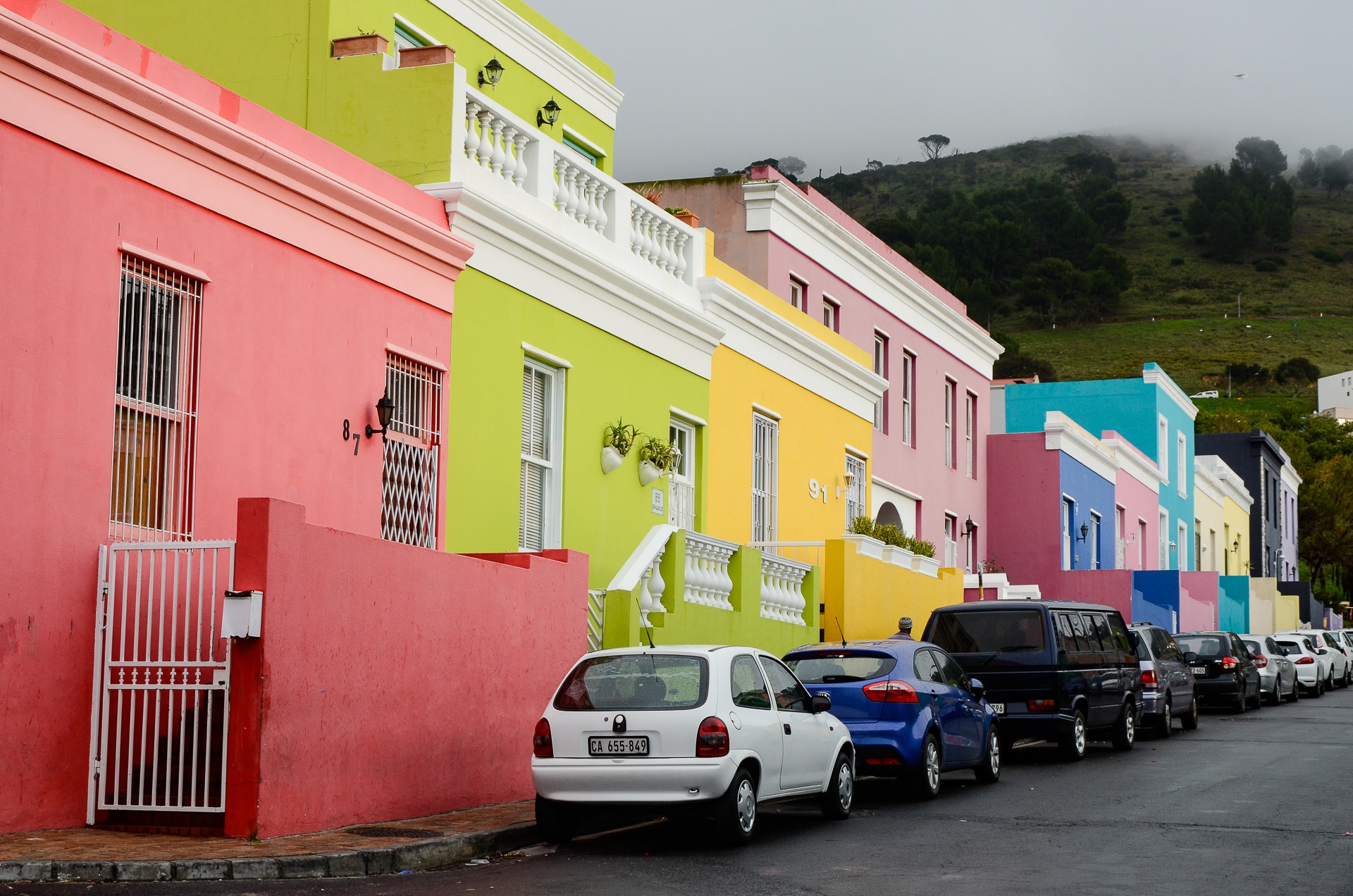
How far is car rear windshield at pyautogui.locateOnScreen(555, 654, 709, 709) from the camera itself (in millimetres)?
11117

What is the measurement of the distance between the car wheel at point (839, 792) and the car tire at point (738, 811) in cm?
157

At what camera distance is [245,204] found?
484 inches

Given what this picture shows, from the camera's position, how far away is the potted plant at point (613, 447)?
56.0ft

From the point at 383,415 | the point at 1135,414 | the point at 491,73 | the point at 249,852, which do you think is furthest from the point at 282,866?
the point at 1135,414

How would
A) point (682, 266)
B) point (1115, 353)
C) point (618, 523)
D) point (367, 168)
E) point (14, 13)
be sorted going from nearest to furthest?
point (14, 13), point (367, 168), point (618, 523), point (682, 266), point (1115, 353)

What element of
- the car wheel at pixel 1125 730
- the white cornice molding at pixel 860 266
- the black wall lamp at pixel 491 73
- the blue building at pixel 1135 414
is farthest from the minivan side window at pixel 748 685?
the blue building at pixel 1135 414

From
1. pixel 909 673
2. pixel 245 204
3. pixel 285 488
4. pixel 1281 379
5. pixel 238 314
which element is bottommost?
pixel 909 673

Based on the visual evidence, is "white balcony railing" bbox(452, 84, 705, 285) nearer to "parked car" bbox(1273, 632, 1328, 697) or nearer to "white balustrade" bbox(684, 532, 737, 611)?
"white balustrade" bbox(684, 532, 737, 611)

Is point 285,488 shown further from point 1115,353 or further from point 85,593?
point 1115,353

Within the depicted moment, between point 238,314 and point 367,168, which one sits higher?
point 367,168

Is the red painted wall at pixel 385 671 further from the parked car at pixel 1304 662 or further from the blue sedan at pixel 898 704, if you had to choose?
the parked car at pixel 1304 662

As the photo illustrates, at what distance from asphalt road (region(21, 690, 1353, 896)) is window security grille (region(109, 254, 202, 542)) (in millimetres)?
3177

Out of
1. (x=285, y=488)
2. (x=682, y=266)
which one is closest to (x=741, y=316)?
(x=682, y=266)

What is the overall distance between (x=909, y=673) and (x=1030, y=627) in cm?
386
